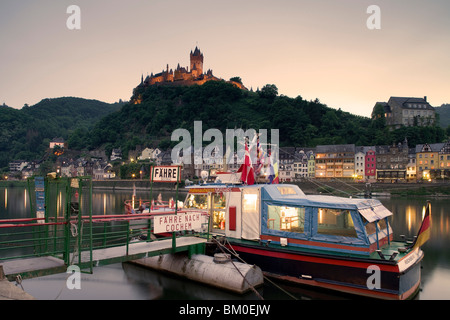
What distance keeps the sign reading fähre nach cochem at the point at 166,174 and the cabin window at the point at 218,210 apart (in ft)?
12.0

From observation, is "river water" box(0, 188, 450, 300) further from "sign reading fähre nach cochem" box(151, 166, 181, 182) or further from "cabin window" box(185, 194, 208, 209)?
"sign reading fähre nach cochem" box(151, 166, 181, 182)

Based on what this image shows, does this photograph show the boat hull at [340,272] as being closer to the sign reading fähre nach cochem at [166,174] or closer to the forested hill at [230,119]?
the sign reading fähre nach cochem at [166,174]

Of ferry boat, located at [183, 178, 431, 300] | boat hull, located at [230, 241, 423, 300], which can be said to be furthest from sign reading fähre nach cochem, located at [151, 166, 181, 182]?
boat hull, located at [230, 241, 423, 300]

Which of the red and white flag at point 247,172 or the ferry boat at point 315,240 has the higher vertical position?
the red and white flag at point 247,172

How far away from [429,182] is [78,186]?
83.1m

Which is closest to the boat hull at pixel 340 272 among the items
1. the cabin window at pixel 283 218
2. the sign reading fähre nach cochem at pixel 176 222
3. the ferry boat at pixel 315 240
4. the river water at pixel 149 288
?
the ferry boat at pixel 315 240

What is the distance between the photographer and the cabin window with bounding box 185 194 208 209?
17.3m

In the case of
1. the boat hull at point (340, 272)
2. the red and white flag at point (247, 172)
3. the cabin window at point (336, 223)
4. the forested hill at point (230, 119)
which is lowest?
the boat hull at point (340, 272)

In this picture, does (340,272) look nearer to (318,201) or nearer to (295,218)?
(318,201)

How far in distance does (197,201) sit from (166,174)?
4.66m

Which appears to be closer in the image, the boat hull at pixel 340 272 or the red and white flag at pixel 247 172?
the boat hull at pixel 340 272

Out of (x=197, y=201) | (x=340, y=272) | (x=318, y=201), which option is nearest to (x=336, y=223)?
(x=318, y=201)

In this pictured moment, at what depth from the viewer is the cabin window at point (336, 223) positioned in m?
13.4
